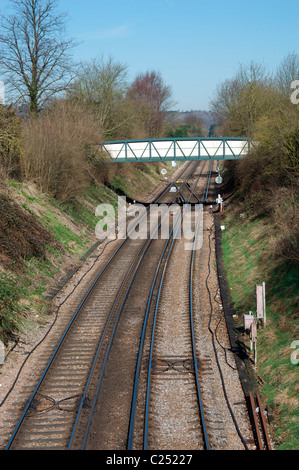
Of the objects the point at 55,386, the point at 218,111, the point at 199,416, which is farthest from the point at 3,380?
the point at 218,111

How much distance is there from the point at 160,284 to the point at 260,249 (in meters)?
5.07

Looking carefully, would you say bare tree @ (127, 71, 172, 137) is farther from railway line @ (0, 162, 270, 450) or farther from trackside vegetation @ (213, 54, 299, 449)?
railway line @ (0, 162, 270, 450)

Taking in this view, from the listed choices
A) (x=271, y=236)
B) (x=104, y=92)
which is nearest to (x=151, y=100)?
(x=104, y=92)

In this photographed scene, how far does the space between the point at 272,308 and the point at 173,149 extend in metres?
23.4

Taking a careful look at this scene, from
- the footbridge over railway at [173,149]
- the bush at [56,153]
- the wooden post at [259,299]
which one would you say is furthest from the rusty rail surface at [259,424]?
the footbridge over railway at [173,149]

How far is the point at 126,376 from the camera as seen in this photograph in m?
12.1

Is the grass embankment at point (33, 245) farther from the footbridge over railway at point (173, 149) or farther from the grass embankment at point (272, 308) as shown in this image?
the grass embankment at point (272, 308)

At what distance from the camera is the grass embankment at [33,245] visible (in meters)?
15.3

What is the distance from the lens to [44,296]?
58.1 feet

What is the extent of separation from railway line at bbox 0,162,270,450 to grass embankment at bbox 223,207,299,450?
3.55 feet

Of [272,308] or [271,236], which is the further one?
[271,236]

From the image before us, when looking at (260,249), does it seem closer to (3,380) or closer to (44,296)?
(44,296)

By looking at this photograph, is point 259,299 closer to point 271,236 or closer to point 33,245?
point 271,236

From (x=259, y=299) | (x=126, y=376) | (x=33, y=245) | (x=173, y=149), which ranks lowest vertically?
(x=126, y=376)
